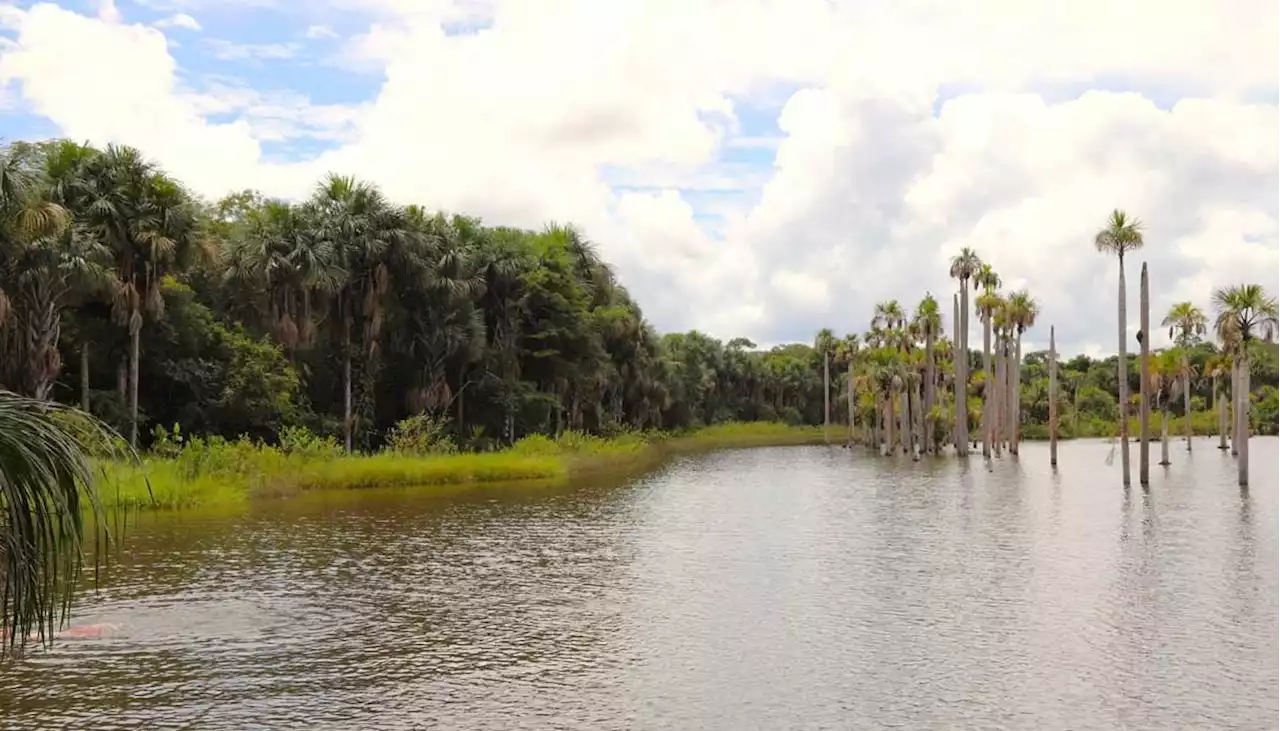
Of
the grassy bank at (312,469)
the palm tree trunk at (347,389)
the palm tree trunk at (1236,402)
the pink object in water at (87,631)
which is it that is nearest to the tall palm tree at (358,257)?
the palm tree trunk at (347,389)

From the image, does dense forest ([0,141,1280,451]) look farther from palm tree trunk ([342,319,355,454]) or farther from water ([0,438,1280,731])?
water ([0,438,1280,731])

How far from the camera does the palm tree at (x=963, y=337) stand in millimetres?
66750

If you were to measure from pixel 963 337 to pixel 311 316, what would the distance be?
3727cm

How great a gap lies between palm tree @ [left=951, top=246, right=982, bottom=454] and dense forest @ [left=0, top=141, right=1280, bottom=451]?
1.43ft

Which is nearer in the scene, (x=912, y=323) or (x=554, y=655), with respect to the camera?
(x=554, y=655)

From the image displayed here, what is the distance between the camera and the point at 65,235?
35469 mm

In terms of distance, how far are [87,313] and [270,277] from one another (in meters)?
7.46

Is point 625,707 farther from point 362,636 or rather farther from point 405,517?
point 405,517

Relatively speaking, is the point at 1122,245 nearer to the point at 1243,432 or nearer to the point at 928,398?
the point at 1243,432

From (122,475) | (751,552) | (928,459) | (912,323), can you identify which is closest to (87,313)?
(122,475)

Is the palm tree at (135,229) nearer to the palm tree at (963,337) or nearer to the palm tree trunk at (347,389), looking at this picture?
the palm tree trunk at (347,389)

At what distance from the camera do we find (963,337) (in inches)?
2618

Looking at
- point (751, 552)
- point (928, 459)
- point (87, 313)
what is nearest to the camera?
point (751, 552)

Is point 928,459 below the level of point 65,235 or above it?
below
